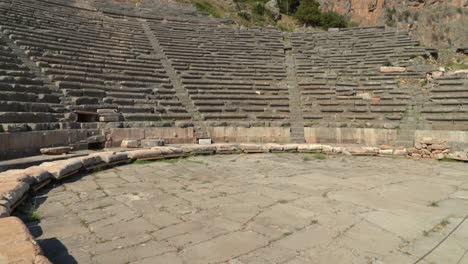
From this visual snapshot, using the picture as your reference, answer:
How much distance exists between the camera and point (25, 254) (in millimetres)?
2393

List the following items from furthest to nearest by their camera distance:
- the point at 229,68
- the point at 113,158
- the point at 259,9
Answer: the point at 259,9
the point at 229,68
the point at 113,158

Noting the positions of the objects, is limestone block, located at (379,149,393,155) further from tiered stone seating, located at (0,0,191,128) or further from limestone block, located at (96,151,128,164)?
limestone block, located at (96,151,128,164)

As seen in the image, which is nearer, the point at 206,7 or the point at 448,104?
the point at 448,104

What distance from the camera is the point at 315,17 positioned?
30.1 m

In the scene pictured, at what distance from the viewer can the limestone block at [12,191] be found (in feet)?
12.5

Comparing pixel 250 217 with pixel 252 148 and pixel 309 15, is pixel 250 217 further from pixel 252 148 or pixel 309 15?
pixel 309 15

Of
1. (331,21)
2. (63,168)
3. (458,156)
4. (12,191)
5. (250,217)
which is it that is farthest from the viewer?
(331,21)

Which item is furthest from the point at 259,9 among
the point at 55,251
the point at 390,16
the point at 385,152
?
the point at 55,251

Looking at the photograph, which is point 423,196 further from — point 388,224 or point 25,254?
point 25,254

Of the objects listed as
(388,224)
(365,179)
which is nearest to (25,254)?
(388,224)

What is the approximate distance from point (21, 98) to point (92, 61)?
436cm

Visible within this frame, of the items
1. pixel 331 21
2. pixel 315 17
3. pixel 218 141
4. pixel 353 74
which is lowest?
pixel 218 141

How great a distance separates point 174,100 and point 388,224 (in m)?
9.81

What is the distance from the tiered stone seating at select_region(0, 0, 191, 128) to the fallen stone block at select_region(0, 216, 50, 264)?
7.80 meters
